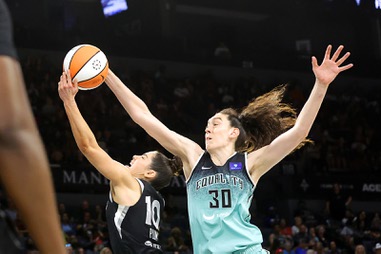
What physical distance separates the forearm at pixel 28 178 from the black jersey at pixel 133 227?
2.75 m

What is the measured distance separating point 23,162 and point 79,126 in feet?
8.44

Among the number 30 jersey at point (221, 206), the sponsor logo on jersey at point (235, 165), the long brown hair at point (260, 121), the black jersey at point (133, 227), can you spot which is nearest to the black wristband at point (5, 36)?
the black jersey at point (133, 227)

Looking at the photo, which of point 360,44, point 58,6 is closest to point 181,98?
point 58,6

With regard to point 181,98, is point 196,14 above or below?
above

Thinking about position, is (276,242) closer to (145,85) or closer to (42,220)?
(145,85)

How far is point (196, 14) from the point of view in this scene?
23016 mm

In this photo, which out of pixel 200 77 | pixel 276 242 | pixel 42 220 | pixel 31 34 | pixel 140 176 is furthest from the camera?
pixel 200 77

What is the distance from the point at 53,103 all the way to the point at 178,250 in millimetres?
6068

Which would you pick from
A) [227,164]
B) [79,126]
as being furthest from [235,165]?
[79,126]

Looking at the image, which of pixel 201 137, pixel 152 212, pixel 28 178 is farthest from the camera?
pixel 201 137

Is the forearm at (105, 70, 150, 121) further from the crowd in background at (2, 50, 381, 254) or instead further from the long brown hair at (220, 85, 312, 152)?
the crowd in background at (2, 50, 381, 254)

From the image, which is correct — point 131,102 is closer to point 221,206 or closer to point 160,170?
point 160,170

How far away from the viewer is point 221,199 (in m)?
4.29

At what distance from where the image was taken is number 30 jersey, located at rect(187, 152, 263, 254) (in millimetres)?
4152
